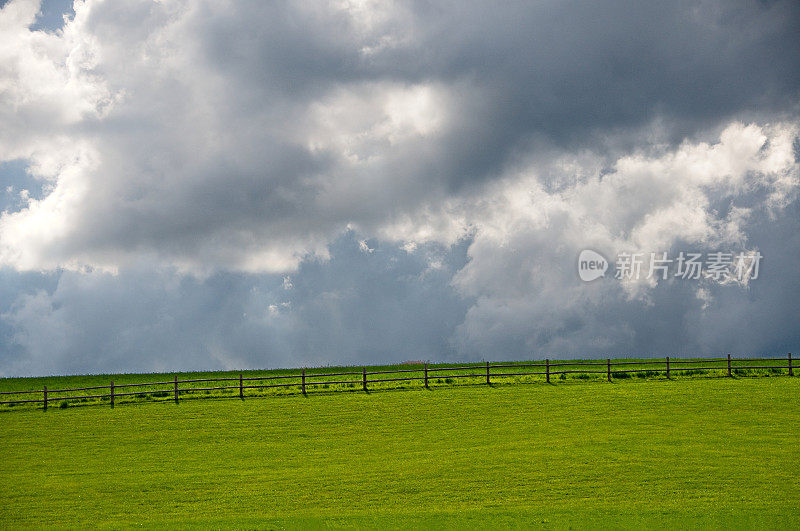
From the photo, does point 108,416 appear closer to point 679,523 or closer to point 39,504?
point 39,504

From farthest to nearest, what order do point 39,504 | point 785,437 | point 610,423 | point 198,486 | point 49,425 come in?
point 49,425
point 610,423
point 785,437
point 198,486
point 39,504

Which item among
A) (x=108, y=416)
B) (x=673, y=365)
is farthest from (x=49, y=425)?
(x=673, y=365)

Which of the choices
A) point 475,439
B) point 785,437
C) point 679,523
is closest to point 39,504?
point 475,439

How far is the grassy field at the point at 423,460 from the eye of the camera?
19797 millimetres

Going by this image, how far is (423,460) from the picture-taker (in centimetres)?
2497

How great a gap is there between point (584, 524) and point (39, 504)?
59.1 ft

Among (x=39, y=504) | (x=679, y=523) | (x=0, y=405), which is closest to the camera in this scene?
(x=679, y=523)

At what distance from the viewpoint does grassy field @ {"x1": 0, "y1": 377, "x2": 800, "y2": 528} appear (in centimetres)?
1980

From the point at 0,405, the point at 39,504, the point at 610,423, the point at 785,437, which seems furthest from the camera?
the point at 0,405

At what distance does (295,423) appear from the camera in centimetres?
3145

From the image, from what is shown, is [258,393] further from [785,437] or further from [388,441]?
[785,437]

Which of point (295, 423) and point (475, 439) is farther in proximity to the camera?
point (295, 423)

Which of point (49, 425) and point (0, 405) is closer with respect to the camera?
point (49, 425)

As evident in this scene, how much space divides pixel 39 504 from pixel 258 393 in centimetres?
1708
